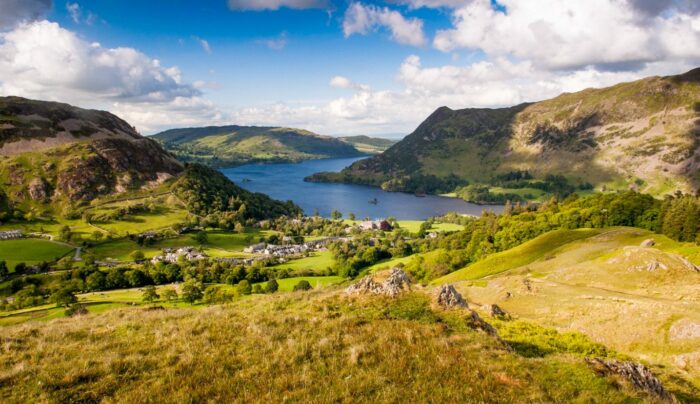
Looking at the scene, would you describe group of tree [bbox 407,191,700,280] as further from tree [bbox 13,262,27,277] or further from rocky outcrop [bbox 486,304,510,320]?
tree [bbox 13,262,27,277]

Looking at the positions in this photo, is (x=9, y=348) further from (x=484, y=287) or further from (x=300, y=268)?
(x=300, y=268)

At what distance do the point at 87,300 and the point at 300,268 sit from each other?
64.9 m

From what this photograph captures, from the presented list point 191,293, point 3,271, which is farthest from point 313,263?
point 3,271

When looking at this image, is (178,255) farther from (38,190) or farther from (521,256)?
(521,256)

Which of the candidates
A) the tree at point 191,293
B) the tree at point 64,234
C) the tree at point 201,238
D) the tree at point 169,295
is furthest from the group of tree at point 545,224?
the tree at point 64,234

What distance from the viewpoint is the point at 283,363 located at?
1234 cm

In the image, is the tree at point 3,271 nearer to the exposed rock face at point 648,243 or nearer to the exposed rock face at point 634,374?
the exposed rock face at point 634,374

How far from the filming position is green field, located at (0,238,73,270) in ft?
403

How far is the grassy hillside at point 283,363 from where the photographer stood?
34.8 feet

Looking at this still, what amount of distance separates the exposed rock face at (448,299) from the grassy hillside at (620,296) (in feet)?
66.1

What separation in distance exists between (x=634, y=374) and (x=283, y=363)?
14.6m

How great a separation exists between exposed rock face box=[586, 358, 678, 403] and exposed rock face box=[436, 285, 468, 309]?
646cm

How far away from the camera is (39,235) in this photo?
486ft

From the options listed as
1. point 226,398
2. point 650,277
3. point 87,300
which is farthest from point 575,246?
point 87,300
